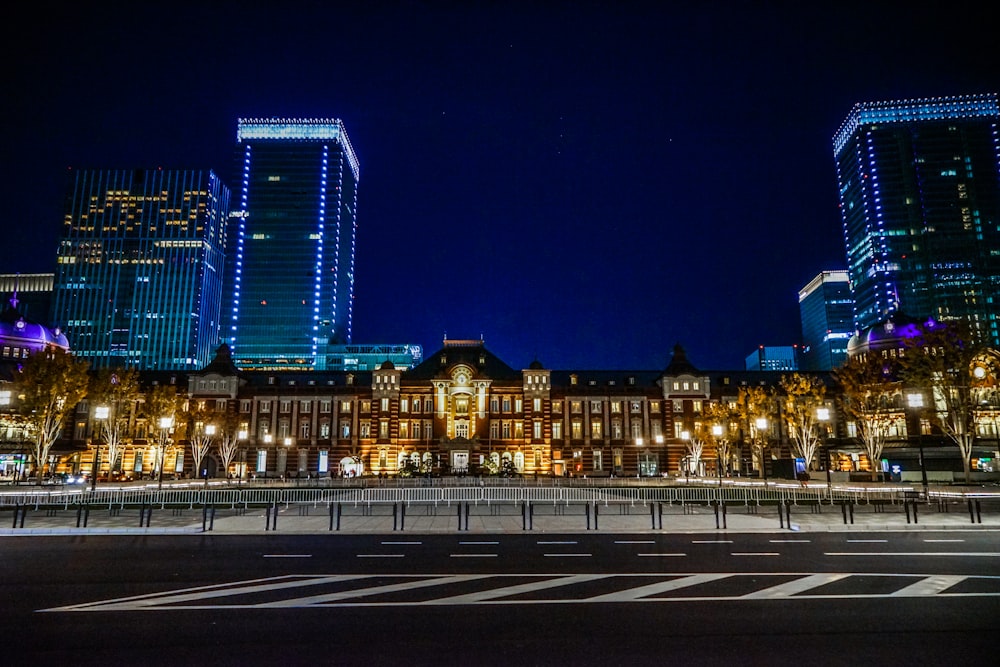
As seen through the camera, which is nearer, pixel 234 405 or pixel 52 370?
pixel 52 370

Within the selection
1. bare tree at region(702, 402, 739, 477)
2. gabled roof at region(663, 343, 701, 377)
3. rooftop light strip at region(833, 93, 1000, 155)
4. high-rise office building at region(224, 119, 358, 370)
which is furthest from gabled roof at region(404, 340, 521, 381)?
rooftop light strip at region(833, 93, 1000, 155)

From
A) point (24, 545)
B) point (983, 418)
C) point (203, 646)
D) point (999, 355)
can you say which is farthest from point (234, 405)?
point (983, 418)

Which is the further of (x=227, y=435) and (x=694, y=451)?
(x=694, y=451)

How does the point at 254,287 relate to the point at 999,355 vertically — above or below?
above

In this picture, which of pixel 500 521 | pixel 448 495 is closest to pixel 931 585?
pixel 500 521

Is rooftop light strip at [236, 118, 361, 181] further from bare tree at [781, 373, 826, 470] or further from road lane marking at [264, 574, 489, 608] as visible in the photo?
road lane marking at [264, 574, 489, 608]

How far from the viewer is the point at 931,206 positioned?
15862cm

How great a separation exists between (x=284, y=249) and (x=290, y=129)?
3923 centimetres

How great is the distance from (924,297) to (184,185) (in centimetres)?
21313

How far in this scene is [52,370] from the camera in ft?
163

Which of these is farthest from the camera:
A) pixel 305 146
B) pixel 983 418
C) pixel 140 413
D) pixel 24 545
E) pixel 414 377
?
pixel 305 146

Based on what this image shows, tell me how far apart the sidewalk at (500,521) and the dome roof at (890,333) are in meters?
51.0

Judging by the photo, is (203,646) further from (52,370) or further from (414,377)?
(414,377)

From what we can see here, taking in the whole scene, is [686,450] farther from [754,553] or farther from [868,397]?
[754,553]
